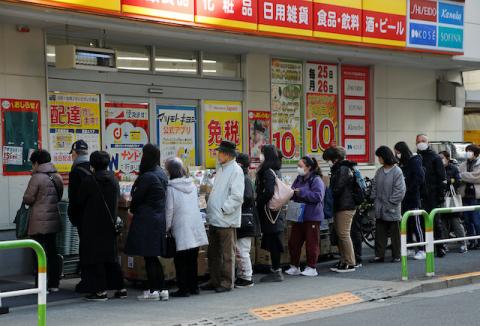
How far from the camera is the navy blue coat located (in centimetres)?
955

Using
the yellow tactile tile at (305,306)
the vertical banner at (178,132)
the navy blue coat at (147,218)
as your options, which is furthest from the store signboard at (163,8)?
the yellow tactile tile at (305,306)

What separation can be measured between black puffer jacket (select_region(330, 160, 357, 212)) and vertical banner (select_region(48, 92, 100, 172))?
3836mm

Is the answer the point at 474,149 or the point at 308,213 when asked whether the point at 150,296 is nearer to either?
the point at 308,213

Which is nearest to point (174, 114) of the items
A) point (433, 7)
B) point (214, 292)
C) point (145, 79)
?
point (145, 79)

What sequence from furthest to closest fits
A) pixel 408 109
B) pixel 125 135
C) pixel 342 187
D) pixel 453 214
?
pixel 408 109 < pixel 453 214 < pixel 125 135 < pixel 342 187

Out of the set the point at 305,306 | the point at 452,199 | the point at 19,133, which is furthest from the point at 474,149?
the point at 19,133

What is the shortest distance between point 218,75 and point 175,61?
98cm

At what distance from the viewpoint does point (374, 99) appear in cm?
1723

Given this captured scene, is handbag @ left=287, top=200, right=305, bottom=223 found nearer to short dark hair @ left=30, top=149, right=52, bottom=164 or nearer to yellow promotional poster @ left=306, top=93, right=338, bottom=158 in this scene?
short dark hair @ left=30, top=149, right=52, bottom=164

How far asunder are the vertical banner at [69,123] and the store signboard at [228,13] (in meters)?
2.16

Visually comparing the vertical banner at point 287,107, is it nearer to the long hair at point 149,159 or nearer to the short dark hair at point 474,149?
the short dark hair at point 474,149

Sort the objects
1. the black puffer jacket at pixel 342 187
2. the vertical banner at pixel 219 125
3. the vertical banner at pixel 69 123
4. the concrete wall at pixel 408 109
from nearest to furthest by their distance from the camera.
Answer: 1. the black puffer jacket at pixel 342 187
2. the vertical banner at pixel 69 123
3. the vertical banner at pixel 219 125
4. the concrete wall at pixel 408 109

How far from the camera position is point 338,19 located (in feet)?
47.0

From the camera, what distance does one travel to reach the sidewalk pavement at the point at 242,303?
874 centimetres
